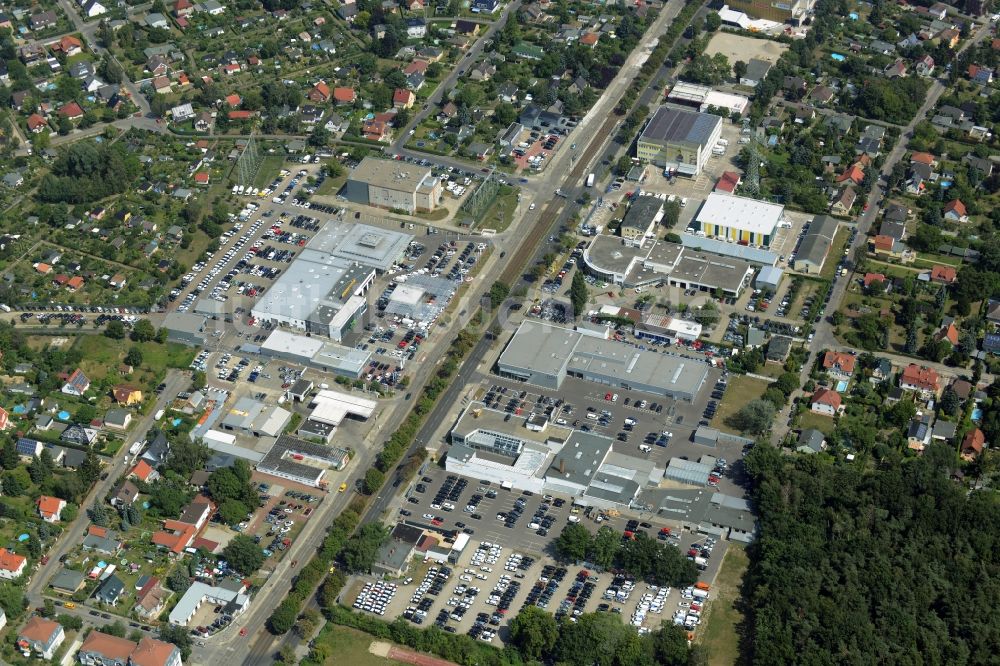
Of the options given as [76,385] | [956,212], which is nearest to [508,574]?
[76,385]

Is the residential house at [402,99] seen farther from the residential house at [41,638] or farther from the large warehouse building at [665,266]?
the residential house at [41,638]

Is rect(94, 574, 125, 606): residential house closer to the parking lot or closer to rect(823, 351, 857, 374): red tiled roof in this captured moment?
the parking lot

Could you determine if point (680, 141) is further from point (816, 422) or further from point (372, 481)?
point (372, 481)

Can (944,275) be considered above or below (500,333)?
above

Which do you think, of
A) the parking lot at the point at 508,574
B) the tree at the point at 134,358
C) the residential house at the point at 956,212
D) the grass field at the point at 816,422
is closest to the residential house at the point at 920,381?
the grass field at the point at 816,422

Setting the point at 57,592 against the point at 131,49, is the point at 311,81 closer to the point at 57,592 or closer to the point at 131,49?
the point at 131,49

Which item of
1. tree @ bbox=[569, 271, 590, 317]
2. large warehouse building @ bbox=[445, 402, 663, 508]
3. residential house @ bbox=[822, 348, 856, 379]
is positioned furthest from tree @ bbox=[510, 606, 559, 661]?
residential house @ bbox=[822, 348, 856, 379]

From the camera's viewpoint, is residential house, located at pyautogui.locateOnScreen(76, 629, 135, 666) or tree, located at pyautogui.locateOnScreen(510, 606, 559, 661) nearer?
residential house, located at pyautogui.locateOnScreen(76, 629, 135, 666)
